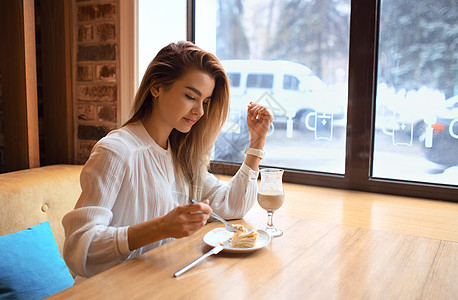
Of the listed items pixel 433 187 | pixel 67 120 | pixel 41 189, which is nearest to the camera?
pixel 41 189

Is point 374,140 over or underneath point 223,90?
underneath

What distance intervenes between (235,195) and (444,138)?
3.44 ft

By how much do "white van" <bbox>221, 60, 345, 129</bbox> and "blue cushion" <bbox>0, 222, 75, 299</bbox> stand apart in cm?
131

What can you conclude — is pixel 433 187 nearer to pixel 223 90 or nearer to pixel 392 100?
A: pixel 392 100

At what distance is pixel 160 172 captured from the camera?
1452 mm

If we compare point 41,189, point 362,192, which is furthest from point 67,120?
point 362,192

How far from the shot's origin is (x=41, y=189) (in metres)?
1.77

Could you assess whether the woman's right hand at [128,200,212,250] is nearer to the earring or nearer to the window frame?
the earring

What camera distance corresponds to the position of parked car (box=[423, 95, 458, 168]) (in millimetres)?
1906

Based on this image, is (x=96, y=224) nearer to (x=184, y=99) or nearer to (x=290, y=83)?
(x=184, y=99)

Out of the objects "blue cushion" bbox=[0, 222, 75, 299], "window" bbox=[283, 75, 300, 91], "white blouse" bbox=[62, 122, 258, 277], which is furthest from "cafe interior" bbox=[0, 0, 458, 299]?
"window" bbox=[283, 75, 300, 91]

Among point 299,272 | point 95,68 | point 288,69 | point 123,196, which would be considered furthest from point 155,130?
point 288,69

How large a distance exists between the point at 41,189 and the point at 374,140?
1.54 m

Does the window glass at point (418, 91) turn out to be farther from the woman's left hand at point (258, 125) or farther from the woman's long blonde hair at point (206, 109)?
the woman's long blonde hair at point (206, 109)
